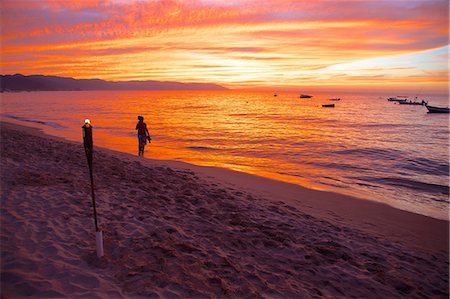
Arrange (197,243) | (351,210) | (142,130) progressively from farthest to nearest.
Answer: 1. (142,130)
2. (351,210)
3. (197,243)

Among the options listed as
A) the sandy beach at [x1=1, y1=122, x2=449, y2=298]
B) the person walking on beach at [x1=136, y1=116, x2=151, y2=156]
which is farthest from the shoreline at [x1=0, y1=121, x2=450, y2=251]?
the person walking on beach at [x1=136, y1=116, x2=151, y2=156]

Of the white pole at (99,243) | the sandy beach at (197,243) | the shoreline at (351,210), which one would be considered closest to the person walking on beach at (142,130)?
the shoreline at (351,210)

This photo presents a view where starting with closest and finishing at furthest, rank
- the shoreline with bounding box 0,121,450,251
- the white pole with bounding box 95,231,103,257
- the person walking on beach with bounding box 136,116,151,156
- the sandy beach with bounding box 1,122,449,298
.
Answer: the sandy beach with bounding box 1,122,449,298 < the white pole with bounding box 95,231,103,257 < the shoreline with bounding box 0,121,450,251 < the person walking on beach with bounding box 136,116,151,156

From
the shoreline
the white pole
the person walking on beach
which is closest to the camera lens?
the white pole

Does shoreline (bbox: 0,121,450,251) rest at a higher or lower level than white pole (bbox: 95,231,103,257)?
lower

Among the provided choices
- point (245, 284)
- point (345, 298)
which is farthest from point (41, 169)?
point (345, 298)

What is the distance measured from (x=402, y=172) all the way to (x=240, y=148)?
36.3ft

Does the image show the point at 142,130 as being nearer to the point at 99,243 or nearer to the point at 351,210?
the point at 351,210

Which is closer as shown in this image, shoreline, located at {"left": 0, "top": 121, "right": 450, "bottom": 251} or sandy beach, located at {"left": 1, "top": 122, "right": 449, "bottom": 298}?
sandy beach, located at {"left": 1, "top": 122, "right": 449, "bottom": 298}

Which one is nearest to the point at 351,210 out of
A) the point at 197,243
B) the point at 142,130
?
the point at 197,243

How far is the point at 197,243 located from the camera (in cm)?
543

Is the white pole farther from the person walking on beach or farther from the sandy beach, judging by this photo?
the person walking on beach

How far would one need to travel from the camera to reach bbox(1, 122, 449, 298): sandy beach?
4.08 metres

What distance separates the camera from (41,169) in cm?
914
